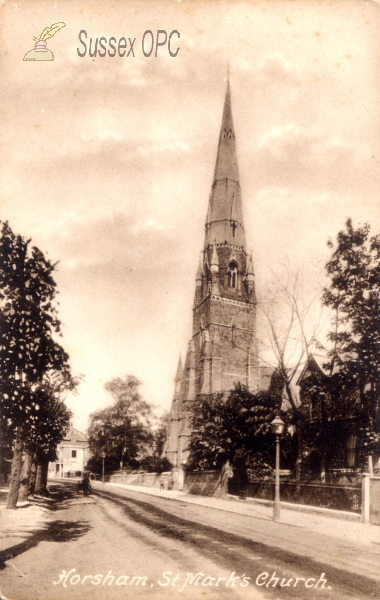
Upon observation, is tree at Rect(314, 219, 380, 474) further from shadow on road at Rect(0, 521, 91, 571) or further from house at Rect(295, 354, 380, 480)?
shadow on road at Rect(0, 521, 91, 571)

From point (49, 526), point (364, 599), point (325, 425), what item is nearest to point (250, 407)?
point (325, 425)

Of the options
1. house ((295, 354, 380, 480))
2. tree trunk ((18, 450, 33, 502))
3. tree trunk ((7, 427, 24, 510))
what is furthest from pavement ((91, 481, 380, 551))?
tree trunk ((18, 450, 33, 502))

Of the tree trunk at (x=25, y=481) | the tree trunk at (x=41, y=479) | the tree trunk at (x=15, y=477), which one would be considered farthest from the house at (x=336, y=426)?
the tree trunk at (x=41, y=479)

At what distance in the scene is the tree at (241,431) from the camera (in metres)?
24.3

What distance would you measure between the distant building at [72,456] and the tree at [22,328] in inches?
905

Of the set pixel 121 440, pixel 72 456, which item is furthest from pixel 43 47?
pixel 72 456

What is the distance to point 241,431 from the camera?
2491 cm

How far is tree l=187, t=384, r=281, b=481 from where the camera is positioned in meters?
24.3

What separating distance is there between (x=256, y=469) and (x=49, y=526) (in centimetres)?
1428

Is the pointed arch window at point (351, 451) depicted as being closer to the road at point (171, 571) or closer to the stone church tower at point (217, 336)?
the stone church tower at point (217, 336)

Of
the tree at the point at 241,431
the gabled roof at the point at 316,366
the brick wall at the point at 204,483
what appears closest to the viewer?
the gabled roof at the point at 316,366

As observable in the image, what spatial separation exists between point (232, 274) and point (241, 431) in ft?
64.7

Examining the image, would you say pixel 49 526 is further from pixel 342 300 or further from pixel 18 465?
pixel 342 300

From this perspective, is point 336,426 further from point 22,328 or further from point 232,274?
point 232,274
